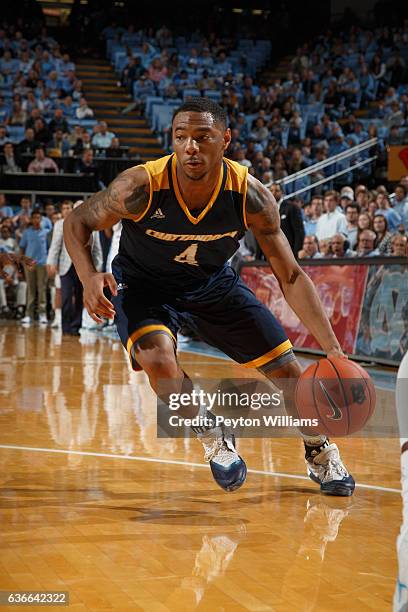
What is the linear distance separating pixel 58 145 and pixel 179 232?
14.9 m

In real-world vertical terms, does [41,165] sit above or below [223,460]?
above

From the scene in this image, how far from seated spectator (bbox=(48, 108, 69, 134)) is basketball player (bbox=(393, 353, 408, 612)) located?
1740 centimetres

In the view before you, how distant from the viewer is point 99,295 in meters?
3.75

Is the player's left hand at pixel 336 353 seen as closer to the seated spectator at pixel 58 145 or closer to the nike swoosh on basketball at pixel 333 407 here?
the nike swoosh on basketball at pixel 333 407

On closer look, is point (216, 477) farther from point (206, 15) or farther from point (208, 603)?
point (206, 15)

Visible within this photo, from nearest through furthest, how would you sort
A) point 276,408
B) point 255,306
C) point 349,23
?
1. point 255,306
2. point 276,408
3. point 349,23

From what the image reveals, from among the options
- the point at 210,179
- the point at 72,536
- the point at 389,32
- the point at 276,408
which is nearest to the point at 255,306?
the point at 210,179

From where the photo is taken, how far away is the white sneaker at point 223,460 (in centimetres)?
425

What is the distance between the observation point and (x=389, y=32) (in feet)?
75.2

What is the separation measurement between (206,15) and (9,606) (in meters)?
27.2

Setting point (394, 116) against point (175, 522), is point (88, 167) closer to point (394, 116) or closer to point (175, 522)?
point (394, 116)
